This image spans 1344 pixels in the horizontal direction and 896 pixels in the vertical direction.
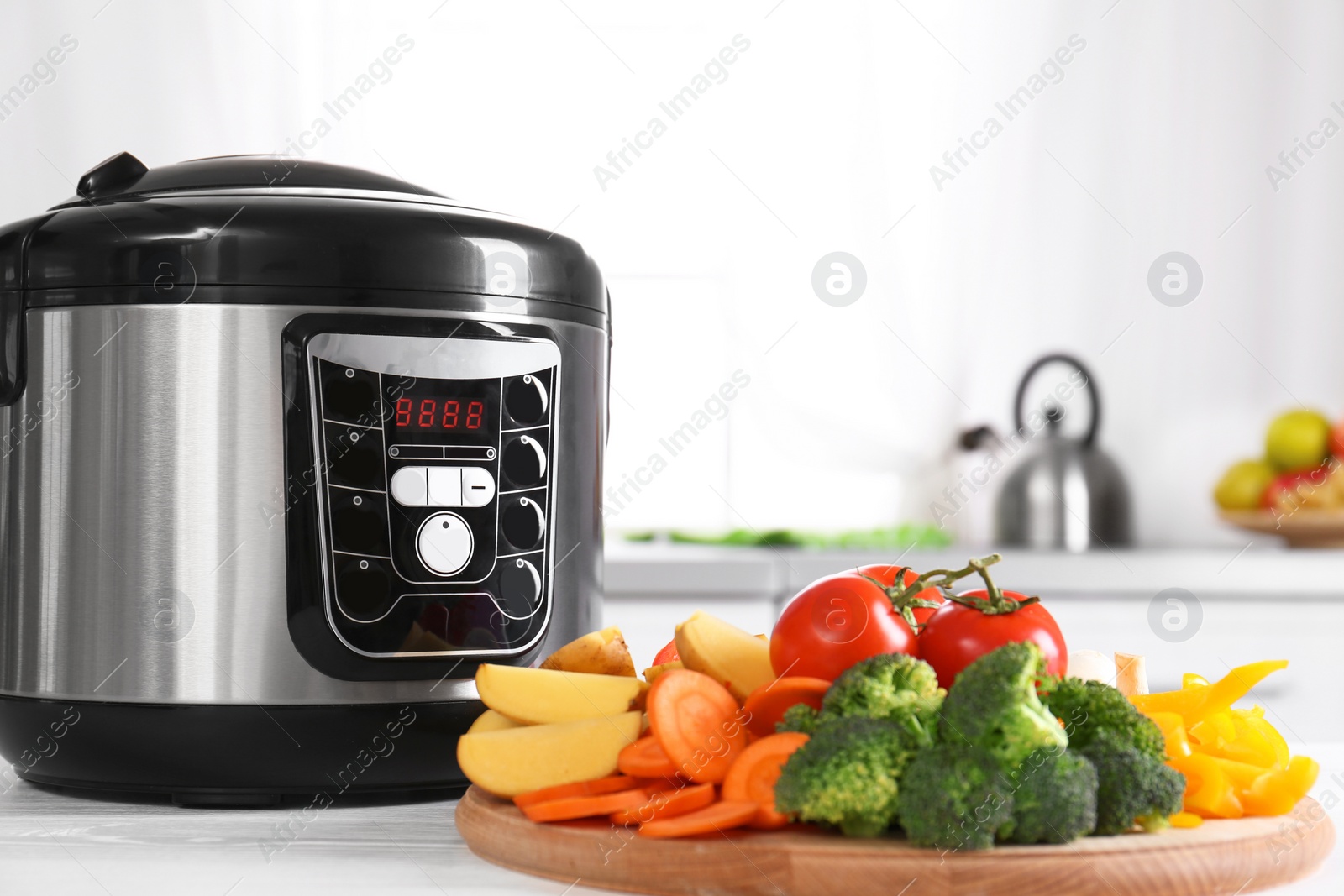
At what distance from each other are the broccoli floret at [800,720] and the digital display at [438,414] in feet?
0.90

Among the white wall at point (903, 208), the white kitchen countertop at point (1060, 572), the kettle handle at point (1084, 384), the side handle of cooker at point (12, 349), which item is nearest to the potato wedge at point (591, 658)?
the side handle of cooker at point (12, 349)

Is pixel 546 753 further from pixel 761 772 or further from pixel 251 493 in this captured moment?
pixel 251 493

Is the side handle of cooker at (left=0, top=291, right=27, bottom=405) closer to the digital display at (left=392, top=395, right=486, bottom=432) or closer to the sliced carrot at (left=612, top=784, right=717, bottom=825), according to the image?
the digital display at (left=392, top=395, right=486, bottom=432)

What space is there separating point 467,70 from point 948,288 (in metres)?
1.28

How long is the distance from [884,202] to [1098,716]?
99.1 inches

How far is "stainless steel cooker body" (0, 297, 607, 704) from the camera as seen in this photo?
0.72m

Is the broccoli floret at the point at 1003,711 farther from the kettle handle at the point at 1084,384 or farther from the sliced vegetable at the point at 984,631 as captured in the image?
the kettle handle at the point at 1084,384

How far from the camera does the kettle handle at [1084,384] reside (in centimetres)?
281

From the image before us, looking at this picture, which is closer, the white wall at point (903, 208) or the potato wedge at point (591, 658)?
the potato wedge at point (591, 658)

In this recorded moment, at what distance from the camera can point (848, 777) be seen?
0.55 meters

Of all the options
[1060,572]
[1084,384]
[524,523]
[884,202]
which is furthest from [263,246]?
[1084,384]

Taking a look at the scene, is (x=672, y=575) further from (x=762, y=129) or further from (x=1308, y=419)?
(x=1308, y=419)

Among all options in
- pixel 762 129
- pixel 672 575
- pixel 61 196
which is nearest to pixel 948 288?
pixel 762 129

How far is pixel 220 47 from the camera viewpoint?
2869mm
